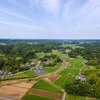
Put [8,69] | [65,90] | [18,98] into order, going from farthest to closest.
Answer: [8,69] → [65,90] → [18,98]

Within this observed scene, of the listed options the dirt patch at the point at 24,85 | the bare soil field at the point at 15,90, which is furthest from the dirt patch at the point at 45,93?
the dirt patch at the point at 24,85

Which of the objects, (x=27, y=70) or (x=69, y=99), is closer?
(x=69, y=99)

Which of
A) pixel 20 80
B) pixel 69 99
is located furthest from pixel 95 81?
pixel 20 80

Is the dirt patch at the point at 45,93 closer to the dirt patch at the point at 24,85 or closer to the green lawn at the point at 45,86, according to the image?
the green lawn at the point at 45,86

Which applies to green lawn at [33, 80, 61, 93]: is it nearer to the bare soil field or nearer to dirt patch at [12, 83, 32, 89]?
dirt patch at [12, 83, 32, 89]

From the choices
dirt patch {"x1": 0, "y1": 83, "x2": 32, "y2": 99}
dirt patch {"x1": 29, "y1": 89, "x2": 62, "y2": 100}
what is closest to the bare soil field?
dirt patch {"x1": 0, "y1": 83, "x2": 32, "y2": 99}

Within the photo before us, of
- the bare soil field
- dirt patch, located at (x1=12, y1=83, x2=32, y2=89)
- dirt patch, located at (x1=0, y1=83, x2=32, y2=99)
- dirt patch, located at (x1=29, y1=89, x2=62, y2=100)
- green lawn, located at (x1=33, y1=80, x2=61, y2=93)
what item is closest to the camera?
the bare soil field

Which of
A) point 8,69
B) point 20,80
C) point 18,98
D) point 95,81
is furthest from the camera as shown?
point 8,69

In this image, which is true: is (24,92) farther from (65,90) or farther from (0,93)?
(65,90)
